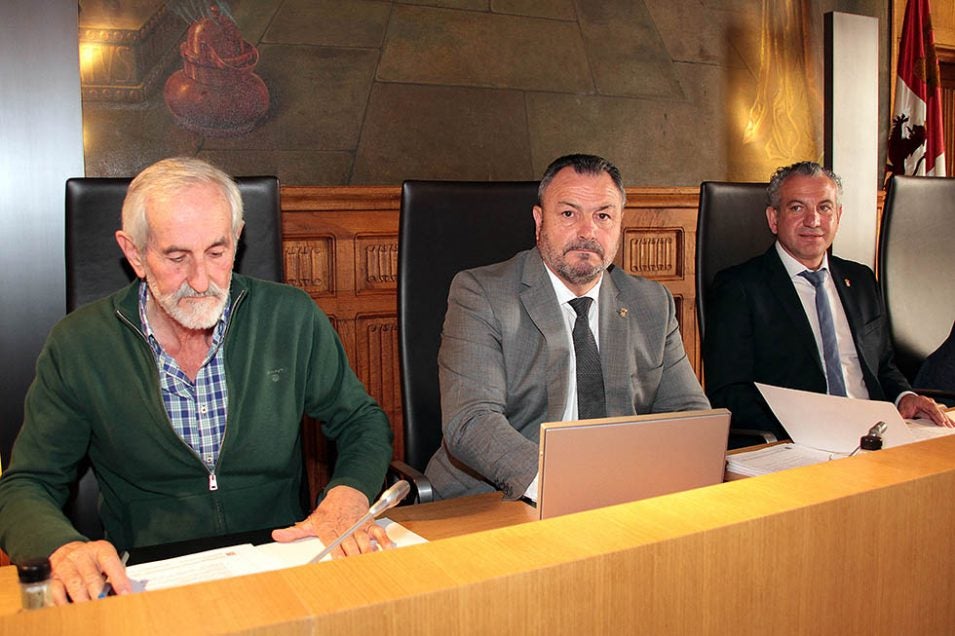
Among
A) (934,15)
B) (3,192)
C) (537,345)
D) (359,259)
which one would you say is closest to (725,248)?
(537,345)

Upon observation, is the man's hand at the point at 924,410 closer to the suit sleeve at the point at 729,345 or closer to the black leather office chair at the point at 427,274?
the suit sleeve at the point at 729,345

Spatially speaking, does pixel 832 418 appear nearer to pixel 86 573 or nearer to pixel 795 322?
pixel 795 322

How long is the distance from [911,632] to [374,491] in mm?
976

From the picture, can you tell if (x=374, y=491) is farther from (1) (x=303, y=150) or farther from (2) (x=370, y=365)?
(1) (x=303, y=150)

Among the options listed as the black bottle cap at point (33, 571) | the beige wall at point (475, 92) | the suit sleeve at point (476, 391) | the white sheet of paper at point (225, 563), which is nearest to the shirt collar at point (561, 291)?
the suit sleeve at point (476, 391)

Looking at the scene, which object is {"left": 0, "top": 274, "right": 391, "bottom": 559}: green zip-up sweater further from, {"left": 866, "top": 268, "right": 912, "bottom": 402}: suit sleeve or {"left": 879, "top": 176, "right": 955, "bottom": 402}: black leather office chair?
{"left": 879, "top": 176, "right": 955, "bottom": 402}: black leather office chair

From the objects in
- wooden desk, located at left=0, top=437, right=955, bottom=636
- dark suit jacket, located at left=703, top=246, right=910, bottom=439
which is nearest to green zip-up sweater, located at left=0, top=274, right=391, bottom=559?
wooden desk, located at left=0, top=437, right=955, bottom=636

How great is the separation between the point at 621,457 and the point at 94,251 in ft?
3.68

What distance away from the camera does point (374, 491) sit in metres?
1.51

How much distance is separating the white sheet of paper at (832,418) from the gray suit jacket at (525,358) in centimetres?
25

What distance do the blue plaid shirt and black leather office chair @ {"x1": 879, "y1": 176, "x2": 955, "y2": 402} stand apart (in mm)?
2164

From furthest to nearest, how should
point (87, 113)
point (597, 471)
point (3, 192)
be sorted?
point (87, 113)
point (3, 192)
point (597, 471)

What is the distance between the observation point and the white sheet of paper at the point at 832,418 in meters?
1.50

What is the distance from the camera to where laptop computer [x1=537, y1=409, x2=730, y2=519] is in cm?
103
